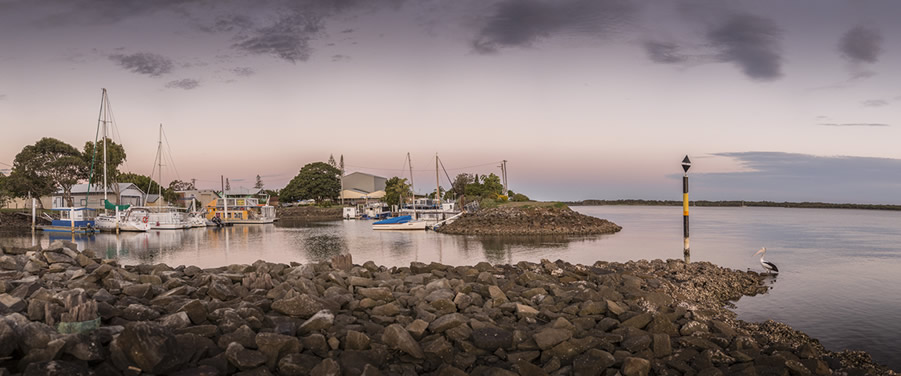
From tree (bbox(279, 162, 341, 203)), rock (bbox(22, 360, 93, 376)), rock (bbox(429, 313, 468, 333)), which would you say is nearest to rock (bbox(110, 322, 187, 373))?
rock (bbox(22, 360, 93, 376))

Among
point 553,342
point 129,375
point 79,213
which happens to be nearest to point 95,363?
Result: point 129,375

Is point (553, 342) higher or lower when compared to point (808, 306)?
higher

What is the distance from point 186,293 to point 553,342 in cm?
626

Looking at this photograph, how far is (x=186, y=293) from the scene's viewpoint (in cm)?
914

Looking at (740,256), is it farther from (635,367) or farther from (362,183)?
(362,183)

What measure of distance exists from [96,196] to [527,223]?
57705 mm

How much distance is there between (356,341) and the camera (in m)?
6.93

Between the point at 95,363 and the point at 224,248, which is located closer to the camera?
the point at 95,363

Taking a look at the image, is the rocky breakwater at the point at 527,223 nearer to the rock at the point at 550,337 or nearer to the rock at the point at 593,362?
the rock at the point at 550,337

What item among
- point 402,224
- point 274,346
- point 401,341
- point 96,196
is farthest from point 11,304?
point 96,196

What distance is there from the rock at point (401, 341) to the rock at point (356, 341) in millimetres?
308

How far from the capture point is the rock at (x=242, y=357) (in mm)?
6047

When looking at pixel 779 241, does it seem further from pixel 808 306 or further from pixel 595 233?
pixel 808 306

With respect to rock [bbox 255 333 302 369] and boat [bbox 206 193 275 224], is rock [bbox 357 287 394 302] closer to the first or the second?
rock [bbox 255 333 302 369]
